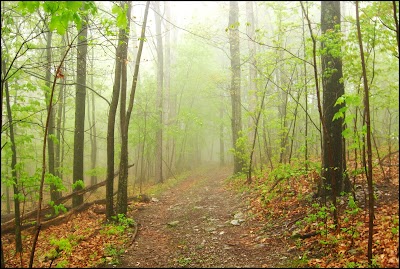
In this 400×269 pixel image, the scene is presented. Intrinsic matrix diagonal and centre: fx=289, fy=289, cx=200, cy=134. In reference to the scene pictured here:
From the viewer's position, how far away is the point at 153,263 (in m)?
5.33

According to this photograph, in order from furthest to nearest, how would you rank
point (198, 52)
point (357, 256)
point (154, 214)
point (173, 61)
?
point (173, 61) → point (198, 52) → point (154, 214) → point (357, 256)

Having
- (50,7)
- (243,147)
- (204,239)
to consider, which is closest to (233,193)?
(243,147)

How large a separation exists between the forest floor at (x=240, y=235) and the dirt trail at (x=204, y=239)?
0.7 inches

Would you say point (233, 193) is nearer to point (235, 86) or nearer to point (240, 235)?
point (240, 235)

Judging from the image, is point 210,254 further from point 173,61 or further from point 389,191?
point 173,61

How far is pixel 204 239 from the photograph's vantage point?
21.1ft

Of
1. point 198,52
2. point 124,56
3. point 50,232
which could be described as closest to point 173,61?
point 198,52

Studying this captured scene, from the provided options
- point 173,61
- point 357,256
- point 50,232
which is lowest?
point 50,232

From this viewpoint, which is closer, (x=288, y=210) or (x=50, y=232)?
(x=288, y=210)

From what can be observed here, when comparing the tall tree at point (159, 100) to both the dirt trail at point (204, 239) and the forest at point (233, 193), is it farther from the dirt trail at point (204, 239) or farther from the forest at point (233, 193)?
the dirt trail at point (204, 239)

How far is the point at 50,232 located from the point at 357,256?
25.3 feet

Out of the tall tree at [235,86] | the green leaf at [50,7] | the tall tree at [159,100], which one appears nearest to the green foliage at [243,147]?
the tall tree at [235,86]

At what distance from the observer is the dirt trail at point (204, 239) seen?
522 centimetres

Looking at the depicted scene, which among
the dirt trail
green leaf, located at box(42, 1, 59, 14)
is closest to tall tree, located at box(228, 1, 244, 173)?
the dirt trail
